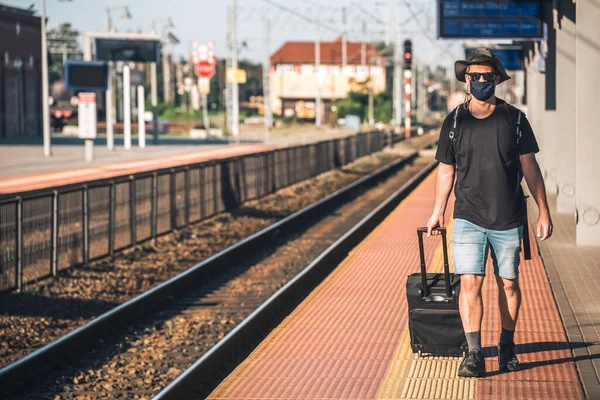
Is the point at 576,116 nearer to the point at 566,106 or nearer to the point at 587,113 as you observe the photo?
the point at 587,113

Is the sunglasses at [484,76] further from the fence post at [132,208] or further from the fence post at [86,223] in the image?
the fence post at [132,208]

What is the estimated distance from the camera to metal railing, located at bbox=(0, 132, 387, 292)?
1411cm

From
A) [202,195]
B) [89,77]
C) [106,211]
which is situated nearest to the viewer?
[106,211]

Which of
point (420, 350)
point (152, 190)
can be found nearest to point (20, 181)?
point (152, 190)

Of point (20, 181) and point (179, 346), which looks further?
point (20, 181)

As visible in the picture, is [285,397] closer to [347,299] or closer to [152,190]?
[347,299]

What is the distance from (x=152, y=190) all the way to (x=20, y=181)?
1019 cm

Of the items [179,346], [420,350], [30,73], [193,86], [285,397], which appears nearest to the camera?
[285,397]

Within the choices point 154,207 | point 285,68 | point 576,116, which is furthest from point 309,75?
point 576,116

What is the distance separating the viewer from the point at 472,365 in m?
7.28

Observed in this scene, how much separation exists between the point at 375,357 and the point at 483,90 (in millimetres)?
2652

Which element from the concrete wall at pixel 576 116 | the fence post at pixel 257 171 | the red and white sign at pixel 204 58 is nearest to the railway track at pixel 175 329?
the concrete wall at pixel 576 116

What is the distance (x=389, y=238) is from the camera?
18.7 metres

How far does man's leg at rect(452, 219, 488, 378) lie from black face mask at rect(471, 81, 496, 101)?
765mm
